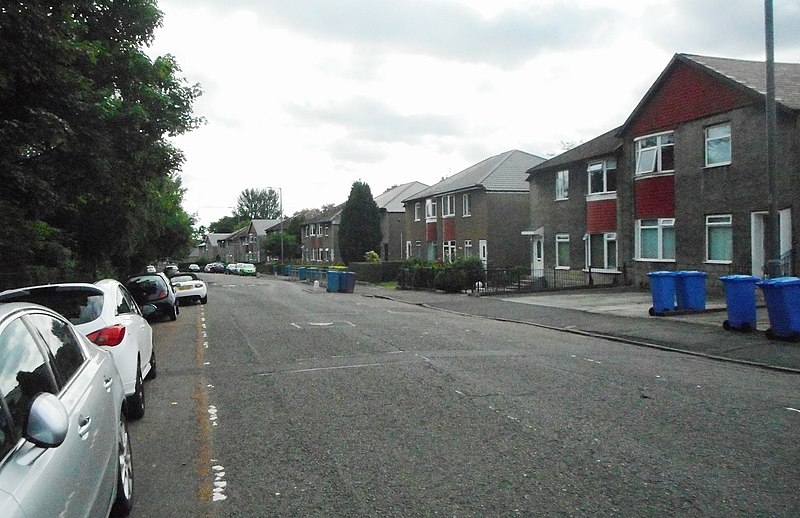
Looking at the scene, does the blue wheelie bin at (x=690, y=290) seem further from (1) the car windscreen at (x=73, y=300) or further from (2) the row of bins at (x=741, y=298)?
(1) the car windscreen at (x=73, y=300)

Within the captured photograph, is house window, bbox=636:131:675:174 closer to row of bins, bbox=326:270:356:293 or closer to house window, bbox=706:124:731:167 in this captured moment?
house window, bbox=706:124:731:167

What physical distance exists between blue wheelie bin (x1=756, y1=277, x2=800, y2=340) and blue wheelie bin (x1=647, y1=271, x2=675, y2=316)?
462cm

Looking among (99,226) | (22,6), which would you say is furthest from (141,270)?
(22,6)

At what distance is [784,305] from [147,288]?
1666 cm

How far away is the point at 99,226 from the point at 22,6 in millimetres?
10338

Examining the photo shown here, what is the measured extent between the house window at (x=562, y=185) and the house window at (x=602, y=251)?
9.20 ft

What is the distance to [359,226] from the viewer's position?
61.0m

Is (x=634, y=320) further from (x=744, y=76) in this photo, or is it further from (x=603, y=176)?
(x=603, y=176)

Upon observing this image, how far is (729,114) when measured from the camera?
75.3 feet

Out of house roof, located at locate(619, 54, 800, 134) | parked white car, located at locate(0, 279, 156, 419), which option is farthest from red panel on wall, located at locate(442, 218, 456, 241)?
parked white car, located at locate(0, 279, 156, 419)

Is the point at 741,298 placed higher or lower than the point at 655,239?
lower

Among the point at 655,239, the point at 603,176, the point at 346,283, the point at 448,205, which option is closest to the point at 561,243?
the point at 603,176

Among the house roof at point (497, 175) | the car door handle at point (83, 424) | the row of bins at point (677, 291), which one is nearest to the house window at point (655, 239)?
the row of bins at point (677, 291)

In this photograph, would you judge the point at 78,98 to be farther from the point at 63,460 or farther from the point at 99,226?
the point at 63,460
